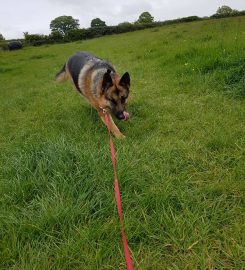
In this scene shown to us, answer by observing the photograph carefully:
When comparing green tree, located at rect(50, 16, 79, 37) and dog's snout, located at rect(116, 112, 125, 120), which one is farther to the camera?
green tree, located at rect(50, 16, 79, 37)

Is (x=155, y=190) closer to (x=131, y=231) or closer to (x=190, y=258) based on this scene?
(x=131, y=231)

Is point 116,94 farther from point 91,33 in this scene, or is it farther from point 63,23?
point 63,23

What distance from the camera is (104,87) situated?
14.8 ft

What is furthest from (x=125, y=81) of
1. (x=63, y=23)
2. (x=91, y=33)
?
(x=63, y=23)

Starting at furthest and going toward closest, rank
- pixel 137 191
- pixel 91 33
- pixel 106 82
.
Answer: pixel 91 33 → pixel 106 82 → pixel 137 191

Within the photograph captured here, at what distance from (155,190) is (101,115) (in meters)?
2.38

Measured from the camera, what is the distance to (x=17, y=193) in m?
2.80

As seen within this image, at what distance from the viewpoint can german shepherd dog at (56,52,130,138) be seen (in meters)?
4.46

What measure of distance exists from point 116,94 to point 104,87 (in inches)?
7.9

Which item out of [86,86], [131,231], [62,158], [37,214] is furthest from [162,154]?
[86,86]

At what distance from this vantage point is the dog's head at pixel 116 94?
446 centimetres

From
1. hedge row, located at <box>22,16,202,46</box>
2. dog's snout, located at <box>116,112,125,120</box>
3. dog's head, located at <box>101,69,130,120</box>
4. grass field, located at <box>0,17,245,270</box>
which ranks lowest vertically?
hedge row, located at <box>22,16,202,46</box>

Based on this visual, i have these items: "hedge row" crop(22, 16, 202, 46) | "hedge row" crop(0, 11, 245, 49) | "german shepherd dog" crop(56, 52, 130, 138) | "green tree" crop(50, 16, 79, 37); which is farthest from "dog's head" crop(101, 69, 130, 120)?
"green tree" crop(50, 16, 79, 37)

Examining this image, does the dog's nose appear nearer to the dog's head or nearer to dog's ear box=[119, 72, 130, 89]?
the dog's head
